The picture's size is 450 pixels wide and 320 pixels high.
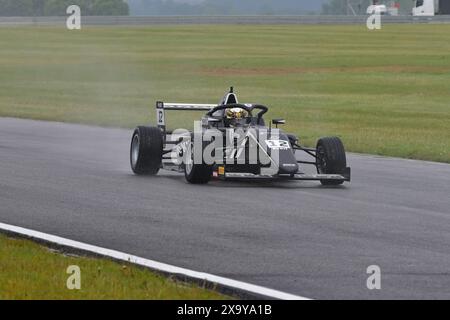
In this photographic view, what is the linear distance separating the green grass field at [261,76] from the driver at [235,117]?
519 centimetres

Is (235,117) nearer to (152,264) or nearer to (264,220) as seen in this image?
(264,220)

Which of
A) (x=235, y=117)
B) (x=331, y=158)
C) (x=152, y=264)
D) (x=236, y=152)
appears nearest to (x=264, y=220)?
(x=152, y=264)

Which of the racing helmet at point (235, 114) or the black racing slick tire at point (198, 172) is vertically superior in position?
the racing helmet at point (235, 114)

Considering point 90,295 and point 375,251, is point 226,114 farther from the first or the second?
point 90,295

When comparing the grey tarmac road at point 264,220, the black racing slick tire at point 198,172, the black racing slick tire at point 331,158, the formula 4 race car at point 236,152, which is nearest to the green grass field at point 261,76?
the black racing slick tire at point 331,158

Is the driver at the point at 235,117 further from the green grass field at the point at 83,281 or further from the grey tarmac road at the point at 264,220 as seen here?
the green grass field at the point at 83,281

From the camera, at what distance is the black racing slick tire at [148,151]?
1548 centimetres

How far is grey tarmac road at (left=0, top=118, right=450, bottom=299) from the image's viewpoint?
9.02 metres

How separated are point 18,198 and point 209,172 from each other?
2.53m

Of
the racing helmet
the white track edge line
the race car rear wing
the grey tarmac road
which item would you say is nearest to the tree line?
the race car rear wing

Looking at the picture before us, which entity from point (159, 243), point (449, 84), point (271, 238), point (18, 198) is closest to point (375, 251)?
point (271, 238)

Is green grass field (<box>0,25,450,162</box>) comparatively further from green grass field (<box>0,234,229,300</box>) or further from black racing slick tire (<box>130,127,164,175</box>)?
green grass field (<box>0,234,229,300</box>)

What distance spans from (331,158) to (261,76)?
30498 millimetres

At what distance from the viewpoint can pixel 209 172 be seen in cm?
1458
